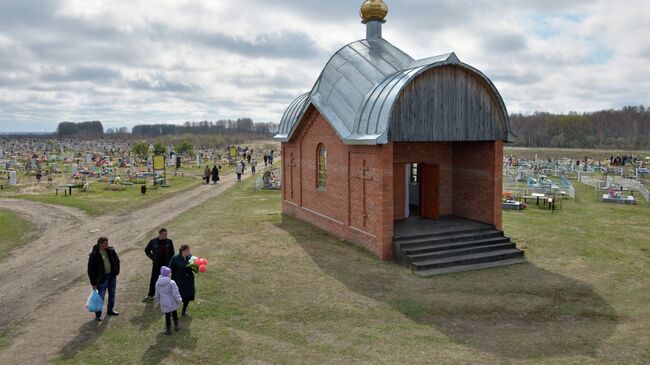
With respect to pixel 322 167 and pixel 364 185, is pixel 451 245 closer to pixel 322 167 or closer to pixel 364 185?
pixel 364 185

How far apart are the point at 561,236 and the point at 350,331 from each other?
11.3 meters

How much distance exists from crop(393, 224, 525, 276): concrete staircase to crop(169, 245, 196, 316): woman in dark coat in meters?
6.18

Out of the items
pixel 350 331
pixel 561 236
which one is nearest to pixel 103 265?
pixel 350 331

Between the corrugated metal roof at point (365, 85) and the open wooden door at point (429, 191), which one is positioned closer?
the corrugated metal roof at point (365, 85)

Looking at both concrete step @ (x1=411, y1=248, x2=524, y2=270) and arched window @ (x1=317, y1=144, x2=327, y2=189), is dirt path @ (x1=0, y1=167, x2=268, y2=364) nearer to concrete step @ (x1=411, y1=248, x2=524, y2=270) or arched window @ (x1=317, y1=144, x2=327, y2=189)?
arched window @ (x1=317, y1=144, x2=327, y2=189)

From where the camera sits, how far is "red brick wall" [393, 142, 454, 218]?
16453 mm

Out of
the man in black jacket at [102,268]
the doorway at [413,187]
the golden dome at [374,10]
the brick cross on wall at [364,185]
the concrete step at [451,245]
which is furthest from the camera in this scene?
the golden dome at [374,10]

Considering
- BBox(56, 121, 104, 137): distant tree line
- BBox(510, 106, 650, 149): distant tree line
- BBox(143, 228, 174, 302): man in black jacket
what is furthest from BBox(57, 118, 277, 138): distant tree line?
BBox(143, 228, 174, 302): man in black jacket

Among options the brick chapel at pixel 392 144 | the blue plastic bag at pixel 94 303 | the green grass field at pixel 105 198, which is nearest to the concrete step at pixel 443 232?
the brick chapel at pixel 392 144

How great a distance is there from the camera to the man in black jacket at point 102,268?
909 cm

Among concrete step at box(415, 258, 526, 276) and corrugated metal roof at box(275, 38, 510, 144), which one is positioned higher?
corrugated metal roof at box(275, 38, 510, 144)

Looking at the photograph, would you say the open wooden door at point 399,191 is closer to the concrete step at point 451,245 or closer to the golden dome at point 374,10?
the concrete step at point 451,245

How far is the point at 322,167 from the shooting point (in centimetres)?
1806

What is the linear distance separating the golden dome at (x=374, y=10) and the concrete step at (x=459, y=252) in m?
10.2
